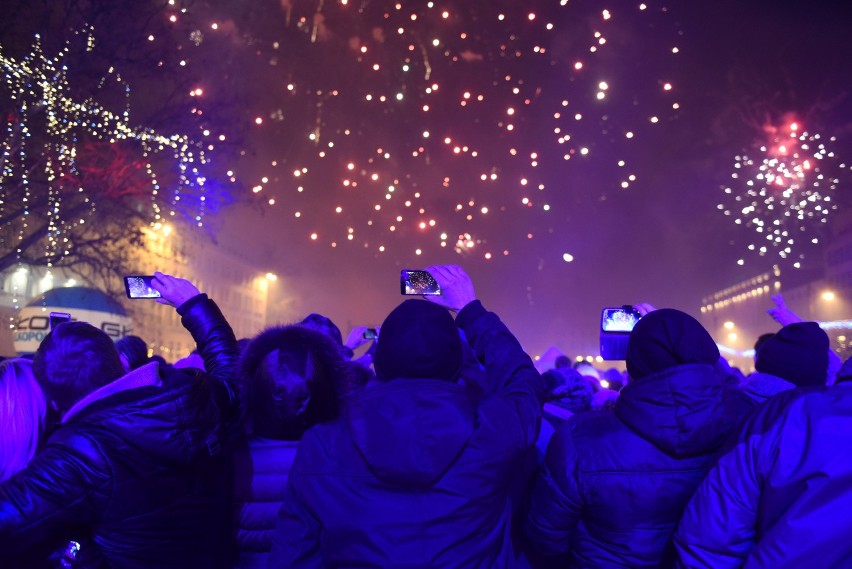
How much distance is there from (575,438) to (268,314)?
6652cm

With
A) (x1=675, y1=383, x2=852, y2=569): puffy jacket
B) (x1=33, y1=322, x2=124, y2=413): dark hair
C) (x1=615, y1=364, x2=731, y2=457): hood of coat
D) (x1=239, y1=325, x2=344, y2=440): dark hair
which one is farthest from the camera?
(x1=239, y1=325, x2=344, y2=440): dark hair

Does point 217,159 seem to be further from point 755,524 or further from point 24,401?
point 755,524

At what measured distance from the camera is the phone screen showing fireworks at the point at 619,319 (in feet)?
11.3

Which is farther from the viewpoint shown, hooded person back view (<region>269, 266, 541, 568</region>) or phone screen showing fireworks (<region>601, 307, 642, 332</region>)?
phone screen showing fireworks (<region>601, 307, 642, 332</region>)

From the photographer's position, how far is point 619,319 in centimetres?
345

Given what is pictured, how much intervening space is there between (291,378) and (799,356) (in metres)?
2.78

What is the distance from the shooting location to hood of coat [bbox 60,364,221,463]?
2.18 metres

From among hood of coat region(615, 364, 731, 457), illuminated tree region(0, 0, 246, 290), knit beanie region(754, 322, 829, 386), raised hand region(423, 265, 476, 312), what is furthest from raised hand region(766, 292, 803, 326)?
illuminated tree region(0, 0, 246, 290)

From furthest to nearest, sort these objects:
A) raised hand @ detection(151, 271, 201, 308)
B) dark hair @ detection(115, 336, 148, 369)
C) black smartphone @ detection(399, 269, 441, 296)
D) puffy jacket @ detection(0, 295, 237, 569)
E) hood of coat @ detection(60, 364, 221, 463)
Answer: dark hair @ detection(115, 336, 148, 369) < raised hand @ detection(151, 271, 201, 308) < black smartphone @ detection(399, 269, 441, 296) < hood of coat @ detection(60, 364, 221, 463) < puffy jacket @ detection(0, 295, 237, 569)

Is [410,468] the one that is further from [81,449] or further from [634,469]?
[81,449]

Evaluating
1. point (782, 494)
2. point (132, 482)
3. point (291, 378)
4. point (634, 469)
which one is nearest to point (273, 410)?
point (291, 378)

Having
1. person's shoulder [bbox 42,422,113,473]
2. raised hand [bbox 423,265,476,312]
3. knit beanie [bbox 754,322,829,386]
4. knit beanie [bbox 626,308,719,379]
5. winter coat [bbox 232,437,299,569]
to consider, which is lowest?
winter coat [bbox 232,437,299,569]

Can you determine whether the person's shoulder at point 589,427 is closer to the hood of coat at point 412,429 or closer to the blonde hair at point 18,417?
the hood of coat at point 412,429

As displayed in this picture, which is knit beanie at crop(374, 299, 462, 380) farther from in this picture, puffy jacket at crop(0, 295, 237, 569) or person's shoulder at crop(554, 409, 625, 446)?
puffy jacket at crop(0, 295, 237, 569)
